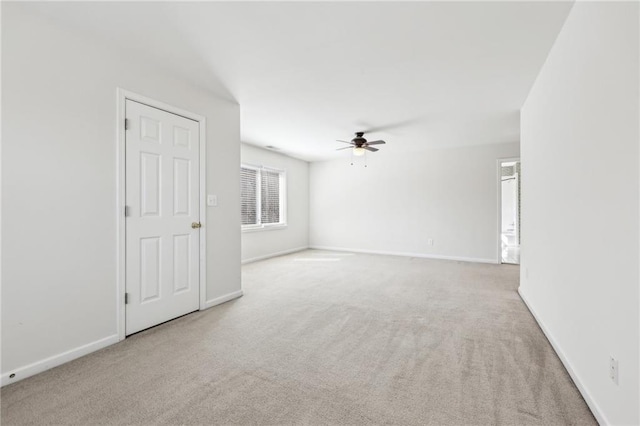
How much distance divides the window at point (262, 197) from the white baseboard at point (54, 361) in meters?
3.46

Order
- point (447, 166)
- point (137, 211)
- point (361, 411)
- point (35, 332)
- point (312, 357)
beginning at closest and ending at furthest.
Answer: point (361, 411) < point (35, 332) < point (312, 357) < point (137, 211) < point (447, 166)

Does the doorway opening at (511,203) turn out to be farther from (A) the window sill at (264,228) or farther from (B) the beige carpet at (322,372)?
(B) the beige carpet at (322,372)

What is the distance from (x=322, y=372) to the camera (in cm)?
186

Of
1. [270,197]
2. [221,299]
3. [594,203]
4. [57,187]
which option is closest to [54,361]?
[57,187]

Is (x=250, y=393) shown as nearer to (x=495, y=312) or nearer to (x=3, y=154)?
(x=3, y=154)

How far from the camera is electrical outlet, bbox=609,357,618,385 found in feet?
4.20

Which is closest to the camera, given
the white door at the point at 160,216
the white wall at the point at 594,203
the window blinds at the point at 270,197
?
the white wall at the point at 594,203

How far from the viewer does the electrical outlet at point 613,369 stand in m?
1.28

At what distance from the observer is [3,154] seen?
5.66ft

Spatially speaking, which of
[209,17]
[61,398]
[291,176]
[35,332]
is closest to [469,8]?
[209,17]

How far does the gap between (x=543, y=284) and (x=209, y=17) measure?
3.40 meters

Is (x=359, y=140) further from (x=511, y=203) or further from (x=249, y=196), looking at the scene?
(x=511, y=203)

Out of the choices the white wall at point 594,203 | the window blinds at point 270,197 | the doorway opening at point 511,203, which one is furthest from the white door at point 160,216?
the doorway opening at point 511,203

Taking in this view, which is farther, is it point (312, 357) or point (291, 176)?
point (291, 176)
